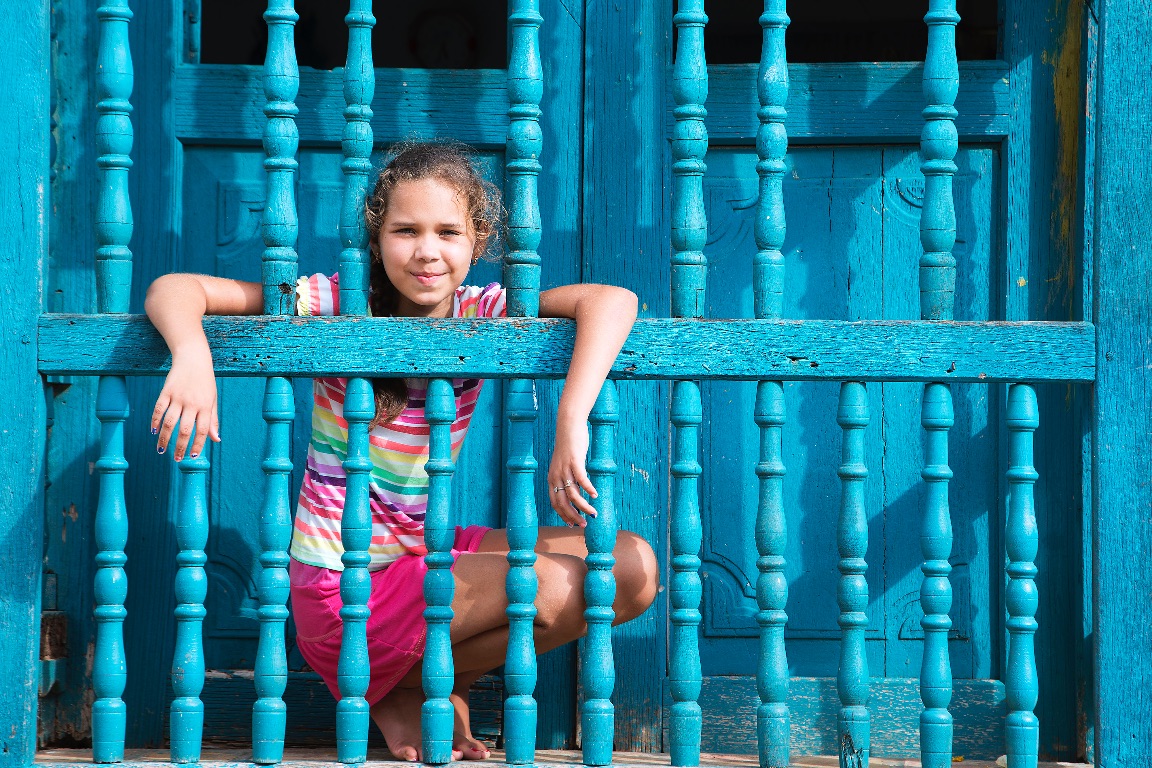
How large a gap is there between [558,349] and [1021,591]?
1.04 metres

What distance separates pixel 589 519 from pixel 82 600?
140 cm

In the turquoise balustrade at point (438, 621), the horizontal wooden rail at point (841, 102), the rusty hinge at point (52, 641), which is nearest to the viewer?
the turquoise balustrade at point (438, 621)

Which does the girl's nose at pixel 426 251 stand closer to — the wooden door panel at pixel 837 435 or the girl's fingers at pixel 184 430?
the girl's fingers at pixel 184 430

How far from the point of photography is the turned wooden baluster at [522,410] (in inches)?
90.7

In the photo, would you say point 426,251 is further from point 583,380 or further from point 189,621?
point 189,621

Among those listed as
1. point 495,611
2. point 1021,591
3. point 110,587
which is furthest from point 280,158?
point 1021,591

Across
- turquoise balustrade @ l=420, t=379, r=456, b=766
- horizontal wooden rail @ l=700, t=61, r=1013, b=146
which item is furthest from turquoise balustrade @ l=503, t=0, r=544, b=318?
horizontal wooden rail @ l=700, t=61, r=1013, b=146

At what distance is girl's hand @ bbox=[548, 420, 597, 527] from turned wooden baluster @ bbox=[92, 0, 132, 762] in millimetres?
856

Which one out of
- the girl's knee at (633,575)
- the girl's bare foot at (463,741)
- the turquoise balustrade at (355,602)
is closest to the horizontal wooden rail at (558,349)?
the turquoise balustrade at (355,602)

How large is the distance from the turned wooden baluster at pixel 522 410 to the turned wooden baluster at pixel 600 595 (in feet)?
0.36

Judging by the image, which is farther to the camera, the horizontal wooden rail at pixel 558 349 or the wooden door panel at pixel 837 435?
the wooden door panel at pixel 837 435

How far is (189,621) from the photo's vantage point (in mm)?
2297

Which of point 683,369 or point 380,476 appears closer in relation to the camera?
point 683,369

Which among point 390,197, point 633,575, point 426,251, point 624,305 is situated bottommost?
point 633,575
